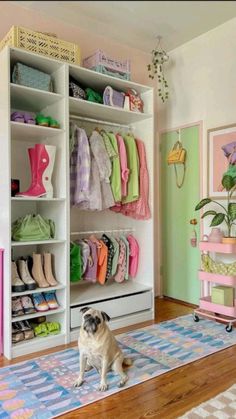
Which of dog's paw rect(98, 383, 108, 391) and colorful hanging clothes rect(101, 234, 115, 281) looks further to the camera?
colorful hanging clothes rect(101, 234, 115, 281)

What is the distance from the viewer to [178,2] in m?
0.45

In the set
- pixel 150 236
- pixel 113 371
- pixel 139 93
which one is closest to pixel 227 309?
pixel 150 236

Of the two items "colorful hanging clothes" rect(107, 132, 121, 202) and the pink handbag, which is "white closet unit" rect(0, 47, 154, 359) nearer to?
the pink handbag

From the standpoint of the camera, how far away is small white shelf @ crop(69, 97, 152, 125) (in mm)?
2701

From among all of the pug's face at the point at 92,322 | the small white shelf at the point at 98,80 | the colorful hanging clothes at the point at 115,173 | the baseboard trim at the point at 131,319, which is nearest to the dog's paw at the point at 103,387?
the pug's face at the point at 92,322

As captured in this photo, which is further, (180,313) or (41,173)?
(180,313)

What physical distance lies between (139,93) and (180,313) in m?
2.20

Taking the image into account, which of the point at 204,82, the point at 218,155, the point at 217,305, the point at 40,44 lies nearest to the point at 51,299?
the point at 217,305

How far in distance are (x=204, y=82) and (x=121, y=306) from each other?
7.80ft

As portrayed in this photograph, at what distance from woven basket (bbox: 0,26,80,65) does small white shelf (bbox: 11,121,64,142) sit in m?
0.57

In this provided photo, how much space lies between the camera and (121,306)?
2.83 metres

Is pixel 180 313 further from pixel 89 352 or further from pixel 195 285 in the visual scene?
pixel 89 352

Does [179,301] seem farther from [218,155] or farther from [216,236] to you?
[218,155]

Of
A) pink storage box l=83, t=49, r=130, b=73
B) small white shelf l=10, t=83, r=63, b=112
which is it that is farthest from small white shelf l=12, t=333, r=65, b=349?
pink storage box l=83, t=49, r=130, b=73
